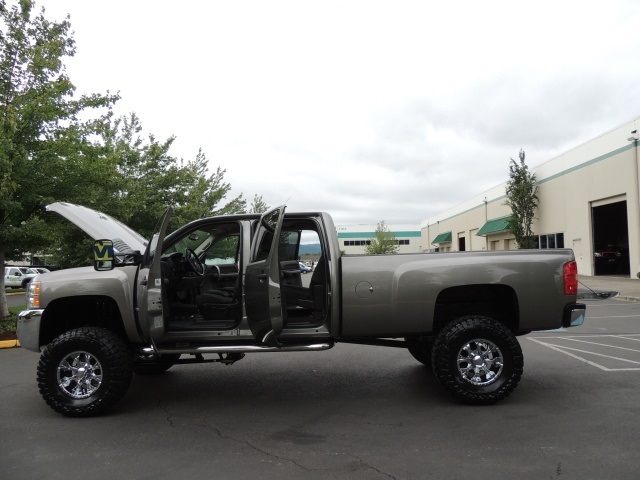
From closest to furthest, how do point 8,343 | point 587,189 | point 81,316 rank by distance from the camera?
point 81,316 < point 8,343 < point 587,189

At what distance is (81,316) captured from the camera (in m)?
5.39

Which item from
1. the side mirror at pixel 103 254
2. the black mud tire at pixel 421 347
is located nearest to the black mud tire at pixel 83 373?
the side mirror at pixel 103 254

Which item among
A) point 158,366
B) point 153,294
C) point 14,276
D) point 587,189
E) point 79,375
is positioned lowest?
point 158,366

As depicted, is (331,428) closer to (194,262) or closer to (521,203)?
(194,262)

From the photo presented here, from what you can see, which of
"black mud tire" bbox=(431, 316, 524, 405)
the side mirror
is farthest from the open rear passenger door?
"black mud tire" bbox=(431, 316, 524, 405)

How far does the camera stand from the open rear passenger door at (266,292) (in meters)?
4.64

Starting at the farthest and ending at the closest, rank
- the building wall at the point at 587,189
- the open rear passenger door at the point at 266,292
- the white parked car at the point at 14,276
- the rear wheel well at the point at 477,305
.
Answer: the white parked car at the point at 14,276 → the building wall at the point at 587,189 → the rear wheel well at the point at 477,305 → the open rear passenger door at the point at 266,292

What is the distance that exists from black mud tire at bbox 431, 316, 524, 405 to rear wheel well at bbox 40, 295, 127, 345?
3.33 meters

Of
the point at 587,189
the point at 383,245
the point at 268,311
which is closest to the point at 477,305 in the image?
the point at 268,311

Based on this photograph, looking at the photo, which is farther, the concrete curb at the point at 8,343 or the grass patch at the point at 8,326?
the grass patch at the point at 8,326

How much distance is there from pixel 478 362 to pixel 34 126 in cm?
950

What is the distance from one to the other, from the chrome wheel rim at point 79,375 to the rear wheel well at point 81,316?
0.47 metres

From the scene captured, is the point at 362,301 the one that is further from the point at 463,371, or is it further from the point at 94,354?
the point at 94,354

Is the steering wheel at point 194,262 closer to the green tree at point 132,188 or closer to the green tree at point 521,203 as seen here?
the green tree at point 132,188
